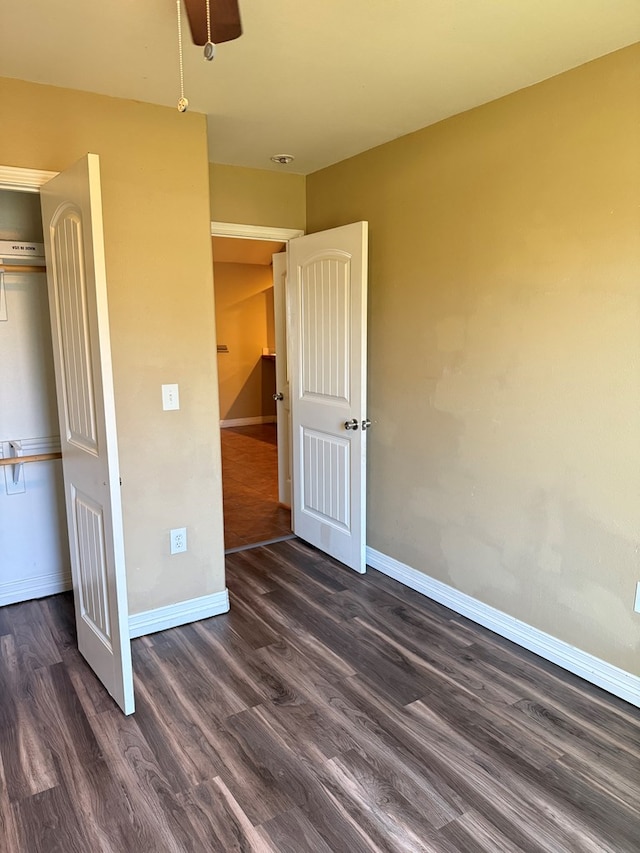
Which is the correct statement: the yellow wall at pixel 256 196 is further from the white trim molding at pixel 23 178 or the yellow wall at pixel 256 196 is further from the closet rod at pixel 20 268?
the white trim molding at pixel 23 178

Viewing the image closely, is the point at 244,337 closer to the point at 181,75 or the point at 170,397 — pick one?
the point at 170,397

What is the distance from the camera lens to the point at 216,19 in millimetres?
1570

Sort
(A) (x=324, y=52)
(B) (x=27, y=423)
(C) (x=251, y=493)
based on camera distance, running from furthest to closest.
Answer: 1. (C) (x=251, y=493)
2. (B) (x=27, y=423)
3. (A) (x=324, y=52)

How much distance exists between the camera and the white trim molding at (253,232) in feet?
11.3

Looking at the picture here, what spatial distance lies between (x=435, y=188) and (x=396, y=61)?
2.68ft

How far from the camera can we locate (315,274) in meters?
3.55

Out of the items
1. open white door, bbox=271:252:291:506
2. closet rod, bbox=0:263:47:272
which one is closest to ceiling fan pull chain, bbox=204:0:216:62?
closet rod, bbox=0:263:47:272

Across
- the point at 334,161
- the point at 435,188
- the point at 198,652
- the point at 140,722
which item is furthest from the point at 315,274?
the point at 140,722

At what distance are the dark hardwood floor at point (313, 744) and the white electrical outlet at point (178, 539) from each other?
16.1 inches

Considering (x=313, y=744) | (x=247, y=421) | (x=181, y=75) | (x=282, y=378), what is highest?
(x=181, y=75)

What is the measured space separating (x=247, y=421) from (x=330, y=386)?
5.53 m

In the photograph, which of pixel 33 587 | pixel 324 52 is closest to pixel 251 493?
pixel 33 587

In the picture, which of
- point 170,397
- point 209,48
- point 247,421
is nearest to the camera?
point 209,48

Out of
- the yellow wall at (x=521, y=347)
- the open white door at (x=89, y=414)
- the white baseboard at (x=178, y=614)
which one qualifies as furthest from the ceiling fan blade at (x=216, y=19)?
the white baseboard at (x=178, y=614)
